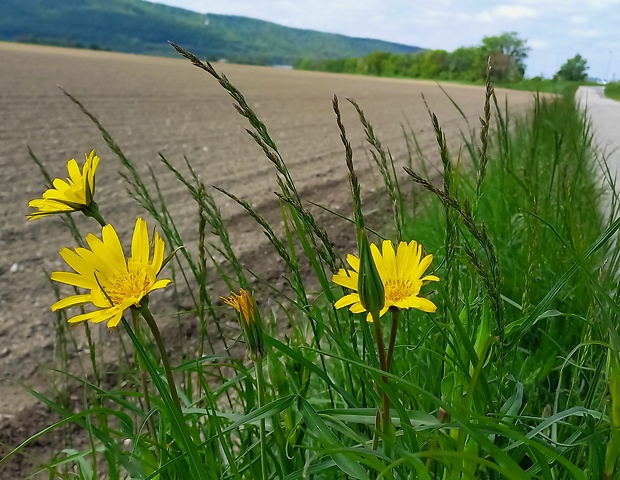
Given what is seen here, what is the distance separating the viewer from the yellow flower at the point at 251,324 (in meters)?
0.64

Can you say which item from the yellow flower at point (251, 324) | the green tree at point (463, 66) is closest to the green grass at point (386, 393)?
the yellow flower at point (251, 324)

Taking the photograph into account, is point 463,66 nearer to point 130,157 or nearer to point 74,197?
point 130,157

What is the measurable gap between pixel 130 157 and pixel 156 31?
122 metres

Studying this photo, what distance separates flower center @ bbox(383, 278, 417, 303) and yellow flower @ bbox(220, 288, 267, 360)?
147mm

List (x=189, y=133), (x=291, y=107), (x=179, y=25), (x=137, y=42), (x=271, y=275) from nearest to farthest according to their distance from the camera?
(x=271, y=275), (x=189, y=133), (x=291, y=107), (x=137, y=42), (x=179, y=25)

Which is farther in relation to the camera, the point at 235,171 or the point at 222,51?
A: the point at 222,51

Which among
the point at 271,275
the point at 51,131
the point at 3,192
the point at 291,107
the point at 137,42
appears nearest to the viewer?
the point at 271,275

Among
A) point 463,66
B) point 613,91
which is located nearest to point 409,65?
point 463,66

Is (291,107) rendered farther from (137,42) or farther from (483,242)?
(137,42)

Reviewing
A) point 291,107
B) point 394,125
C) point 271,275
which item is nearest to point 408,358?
point 271,275

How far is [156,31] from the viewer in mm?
117375

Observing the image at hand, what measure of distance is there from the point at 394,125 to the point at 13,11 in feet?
415

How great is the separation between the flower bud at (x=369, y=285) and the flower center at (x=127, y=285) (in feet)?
0.72

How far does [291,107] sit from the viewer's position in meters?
13.8
